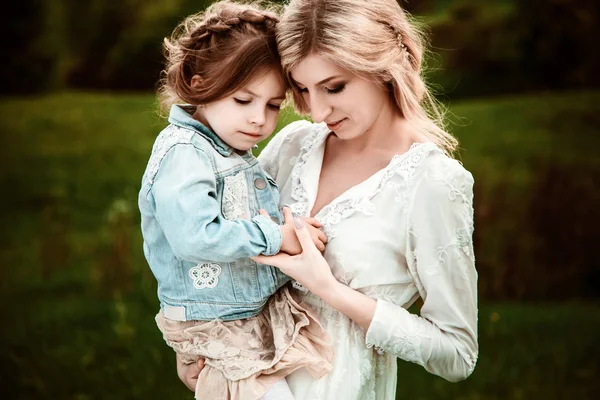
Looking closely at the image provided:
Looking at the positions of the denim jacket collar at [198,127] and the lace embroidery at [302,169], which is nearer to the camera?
the denim jacket collar at [198,127]

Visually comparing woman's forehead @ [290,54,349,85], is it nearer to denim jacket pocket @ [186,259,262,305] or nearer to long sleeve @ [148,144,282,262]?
long sleeve @ [148,144,282,262]

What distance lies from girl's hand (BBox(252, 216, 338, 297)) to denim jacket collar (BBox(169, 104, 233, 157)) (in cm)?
28

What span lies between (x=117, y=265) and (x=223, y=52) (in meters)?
2.86

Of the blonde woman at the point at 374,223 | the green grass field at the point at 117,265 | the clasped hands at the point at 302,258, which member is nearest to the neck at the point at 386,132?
the blonde woman at the point at 374,223

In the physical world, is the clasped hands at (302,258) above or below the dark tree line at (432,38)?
above

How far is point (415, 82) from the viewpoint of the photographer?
2377 millimetres

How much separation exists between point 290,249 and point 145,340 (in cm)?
227

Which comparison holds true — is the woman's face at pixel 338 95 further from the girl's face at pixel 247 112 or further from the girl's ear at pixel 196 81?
the girl's ear at pixel 196 81

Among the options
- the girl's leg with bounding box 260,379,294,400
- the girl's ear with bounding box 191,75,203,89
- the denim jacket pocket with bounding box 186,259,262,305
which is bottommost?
the girl's leg with bounding box 260,379,294,400

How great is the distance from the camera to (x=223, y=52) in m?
2.18

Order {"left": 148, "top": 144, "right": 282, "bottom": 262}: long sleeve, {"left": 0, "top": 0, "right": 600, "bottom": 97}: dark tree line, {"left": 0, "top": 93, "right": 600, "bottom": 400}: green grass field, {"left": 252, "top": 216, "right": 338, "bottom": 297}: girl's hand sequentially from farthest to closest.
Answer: {"left": 0, "top": 0, "right": 600, "bottom": 97}: dark tree line
{"left": 0, "top": 93, "right": 600, "bottom": 400}: green grass field
{"left": 252, "top": 216, "right": 338, "bottom": 297}: girl's hand
{"left": 148, "top": 144, "right": 282, "bottom": 262}: long sleeve

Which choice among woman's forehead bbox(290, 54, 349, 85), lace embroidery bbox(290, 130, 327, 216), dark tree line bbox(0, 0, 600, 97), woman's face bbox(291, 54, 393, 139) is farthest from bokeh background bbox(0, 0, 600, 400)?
woman's forehead bbox(290, 54, 349, 85)

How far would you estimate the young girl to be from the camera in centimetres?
212

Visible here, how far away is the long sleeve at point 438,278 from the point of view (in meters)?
2.16
